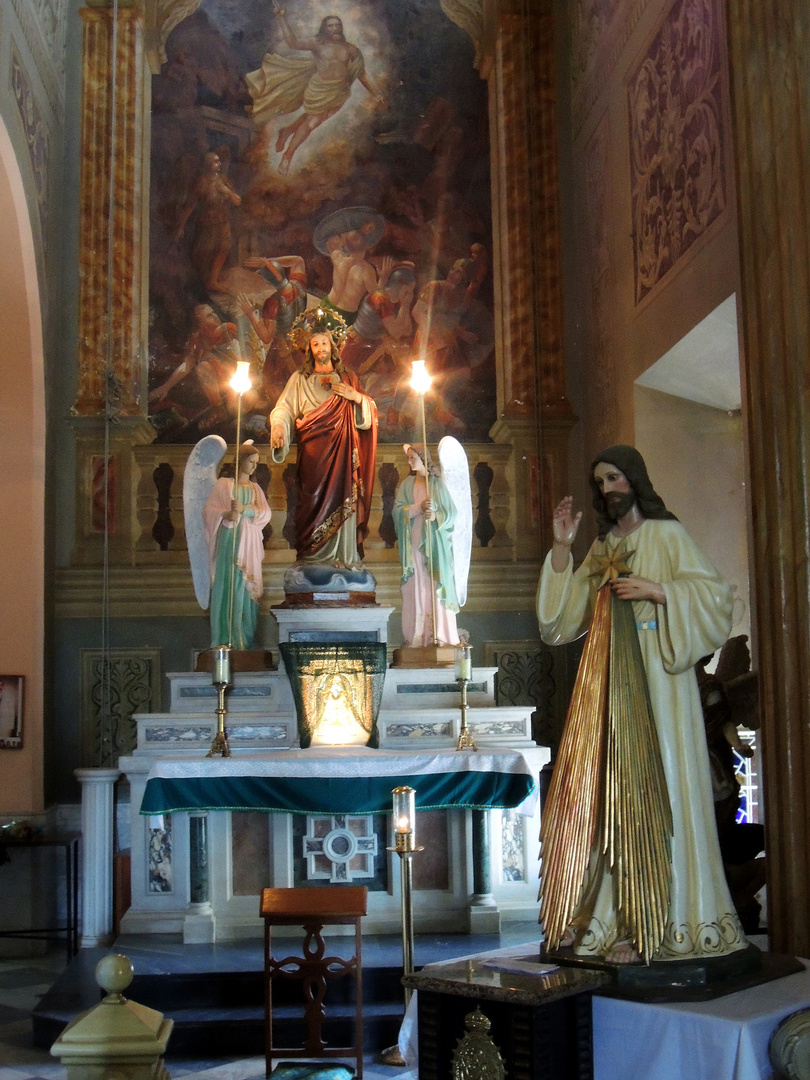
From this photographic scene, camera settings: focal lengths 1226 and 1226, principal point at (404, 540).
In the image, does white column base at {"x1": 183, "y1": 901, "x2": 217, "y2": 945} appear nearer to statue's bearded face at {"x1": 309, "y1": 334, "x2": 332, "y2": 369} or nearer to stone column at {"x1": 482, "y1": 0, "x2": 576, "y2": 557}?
statue's bearded face at {"x1": 309, "y1": 334, "x2": 332, "y2": 369}

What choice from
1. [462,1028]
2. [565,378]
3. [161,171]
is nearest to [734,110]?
[462,1028]

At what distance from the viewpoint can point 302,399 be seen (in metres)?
8.66

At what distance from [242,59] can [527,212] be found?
2.88 metres

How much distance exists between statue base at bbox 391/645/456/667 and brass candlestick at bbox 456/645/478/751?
880mm

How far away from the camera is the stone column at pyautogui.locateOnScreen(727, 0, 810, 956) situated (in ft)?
15.1

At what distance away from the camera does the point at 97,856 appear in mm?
7586

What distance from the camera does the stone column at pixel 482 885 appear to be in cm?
691

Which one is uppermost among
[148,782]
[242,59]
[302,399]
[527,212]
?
[242,59]

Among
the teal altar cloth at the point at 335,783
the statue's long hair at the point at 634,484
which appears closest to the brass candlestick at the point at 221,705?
the teal altar cloth at the point at 335,783

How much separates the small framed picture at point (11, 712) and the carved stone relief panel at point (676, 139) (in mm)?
5527

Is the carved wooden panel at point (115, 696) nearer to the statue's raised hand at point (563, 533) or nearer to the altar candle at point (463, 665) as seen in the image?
the altar candle at point (463, 665)

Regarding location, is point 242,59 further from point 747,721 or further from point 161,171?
point 747,721

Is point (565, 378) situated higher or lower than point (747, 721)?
higher

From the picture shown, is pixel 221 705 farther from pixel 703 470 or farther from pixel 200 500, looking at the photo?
pixel 703 470
